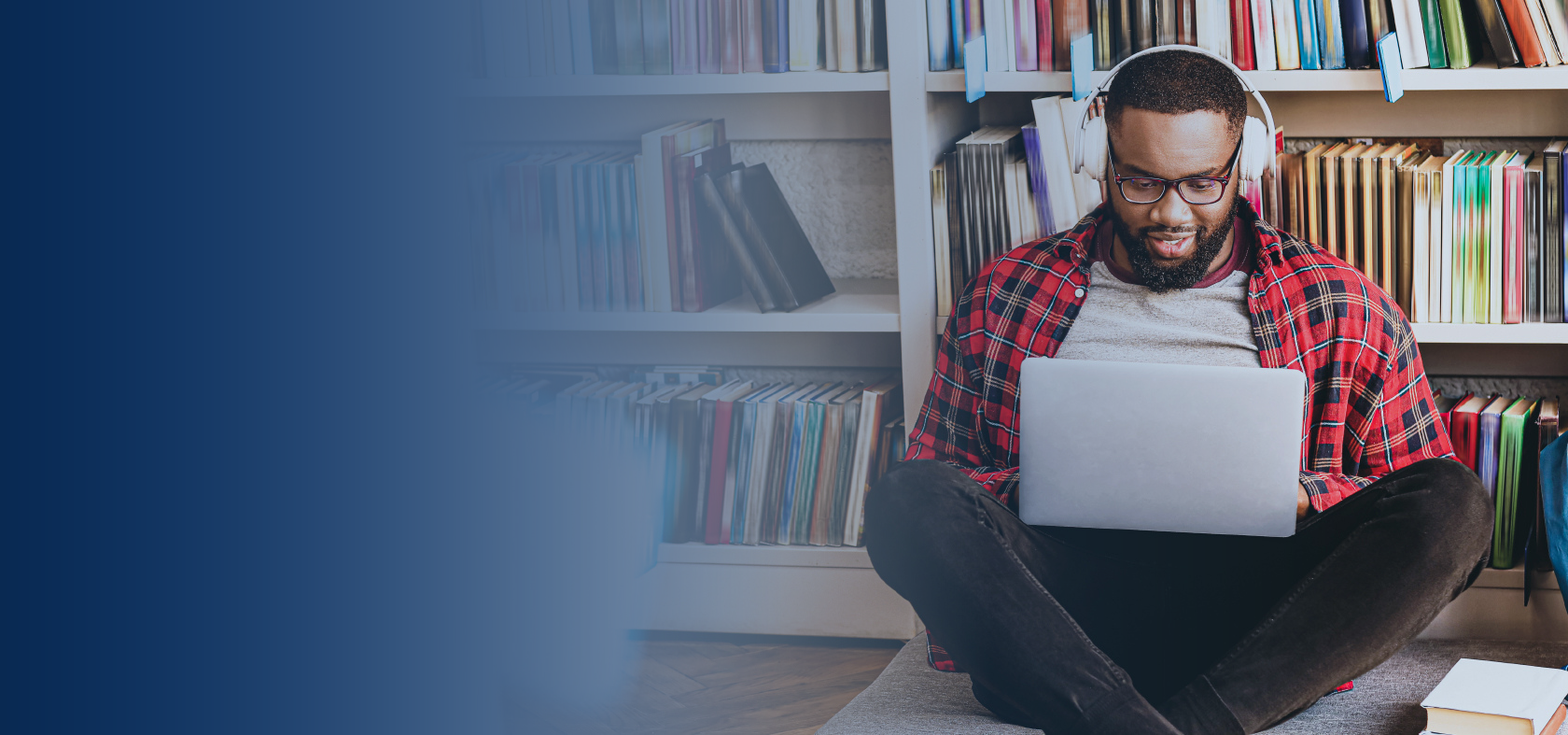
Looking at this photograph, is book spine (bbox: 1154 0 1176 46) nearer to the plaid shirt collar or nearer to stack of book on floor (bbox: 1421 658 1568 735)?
the plaid shirt collar

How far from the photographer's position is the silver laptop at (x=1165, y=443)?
109 centimetres

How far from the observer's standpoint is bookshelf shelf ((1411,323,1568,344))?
1429 millimetres

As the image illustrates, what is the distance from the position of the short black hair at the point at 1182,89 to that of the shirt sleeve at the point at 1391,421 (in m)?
0.29

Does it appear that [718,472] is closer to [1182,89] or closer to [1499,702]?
[1182,89]

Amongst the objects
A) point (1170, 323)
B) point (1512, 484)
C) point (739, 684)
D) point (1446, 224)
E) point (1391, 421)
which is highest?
point (1446, 224)

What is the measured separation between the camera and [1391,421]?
4.25 ft

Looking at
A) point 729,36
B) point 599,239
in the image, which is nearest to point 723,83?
point 729,36

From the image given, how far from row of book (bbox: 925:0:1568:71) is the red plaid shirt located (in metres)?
0.24

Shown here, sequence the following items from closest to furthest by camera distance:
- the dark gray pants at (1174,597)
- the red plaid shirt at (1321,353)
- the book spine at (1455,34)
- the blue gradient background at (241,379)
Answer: the blue gradient background at (241,379) → the dark gray pants at (1174,597) → the red plaid shirt at (1321,353) → the book spine at (1455,34)

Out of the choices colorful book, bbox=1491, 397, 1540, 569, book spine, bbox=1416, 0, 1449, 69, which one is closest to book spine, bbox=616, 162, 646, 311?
book spine, bbox=1416, 0, 1449, 69

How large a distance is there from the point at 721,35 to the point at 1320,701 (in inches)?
43.7

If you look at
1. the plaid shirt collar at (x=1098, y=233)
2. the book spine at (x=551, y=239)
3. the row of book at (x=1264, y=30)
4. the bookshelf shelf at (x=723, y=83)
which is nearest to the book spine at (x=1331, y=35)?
the row of book at (x=1264, y=30)

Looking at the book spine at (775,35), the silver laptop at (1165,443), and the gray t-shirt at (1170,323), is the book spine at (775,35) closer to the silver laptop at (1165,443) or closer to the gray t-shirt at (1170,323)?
the gray t-shirt at (1170,323)

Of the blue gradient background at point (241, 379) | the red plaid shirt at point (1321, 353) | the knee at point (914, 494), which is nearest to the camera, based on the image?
the blue gradient background at point (241, 379)
